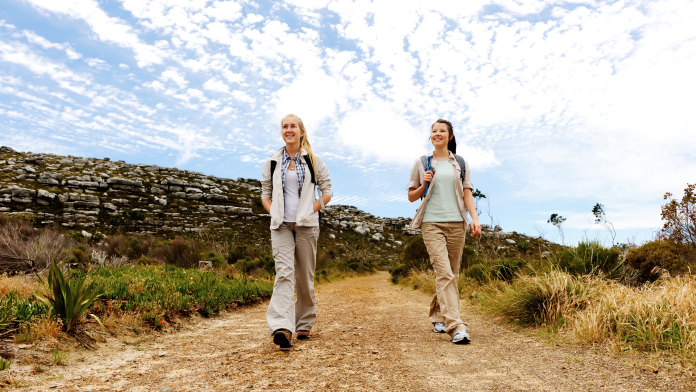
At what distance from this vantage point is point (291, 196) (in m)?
4.50

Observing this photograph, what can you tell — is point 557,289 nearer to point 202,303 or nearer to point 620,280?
point 620,280

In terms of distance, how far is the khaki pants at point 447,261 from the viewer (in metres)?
4.62

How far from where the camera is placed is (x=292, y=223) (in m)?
4.45

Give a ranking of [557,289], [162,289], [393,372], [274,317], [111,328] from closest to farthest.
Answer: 1. [393,372]
2. [274,317]
3. [111,328]
4. [557,289]
5. [162,289]

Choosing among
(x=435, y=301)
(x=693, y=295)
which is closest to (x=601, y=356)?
(x=693, y=295)

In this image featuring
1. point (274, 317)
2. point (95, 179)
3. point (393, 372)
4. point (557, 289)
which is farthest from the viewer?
point (95, 179)

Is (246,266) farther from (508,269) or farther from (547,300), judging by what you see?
(547,300)

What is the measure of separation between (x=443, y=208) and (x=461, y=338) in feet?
4.89

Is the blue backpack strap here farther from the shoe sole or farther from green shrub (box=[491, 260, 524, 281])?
green shrub (box=[491, 260, 524, 281])

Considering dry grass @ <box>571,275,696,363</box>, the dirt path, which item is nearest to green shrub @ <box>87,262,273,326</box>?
the dirt path

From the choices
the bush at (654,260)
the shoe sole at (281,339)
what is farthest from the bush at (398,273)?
the shoe sole at (281,339)

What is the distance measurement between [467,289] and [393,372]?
685 cm

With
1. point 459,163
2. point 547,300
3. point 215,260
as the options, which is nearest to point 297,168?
point 459,163

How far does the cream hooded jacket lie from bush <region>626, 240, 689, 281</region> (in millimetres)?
6865
